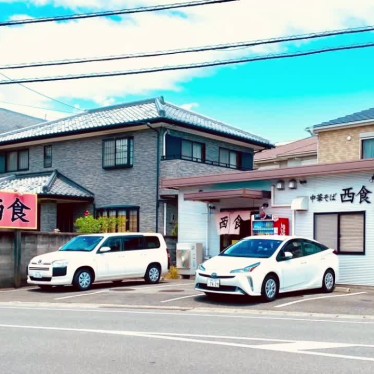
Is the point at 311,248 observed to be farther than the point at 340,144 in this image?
No

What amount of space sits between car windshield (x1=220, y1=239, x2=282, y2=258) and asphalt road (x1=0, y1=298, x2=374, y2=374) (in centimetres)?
218

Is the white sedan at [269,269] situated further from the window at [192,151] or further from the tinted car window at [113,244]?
the window at [192,151]

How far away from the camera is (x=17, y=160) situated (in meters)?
33.4

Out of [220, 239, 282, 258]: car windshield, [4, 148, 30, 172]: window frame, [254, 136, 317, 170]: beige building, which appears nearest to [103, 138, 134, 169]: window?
[4, 148, 30, 172]: window frame

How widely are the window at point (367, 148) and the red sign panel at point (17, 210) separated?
46.7 feet

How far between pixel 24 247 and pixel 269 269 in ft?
30.9

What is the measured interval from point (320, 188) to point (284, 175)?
4.09 ft

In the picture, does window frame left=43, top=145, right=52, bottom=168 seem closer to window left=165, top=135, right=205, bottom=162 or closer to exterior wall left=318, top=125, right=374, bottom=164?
window left=165, top=135, right=205, bottom=162

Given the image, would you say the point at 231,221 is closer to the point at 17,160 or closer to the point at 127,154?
the point at 127,154

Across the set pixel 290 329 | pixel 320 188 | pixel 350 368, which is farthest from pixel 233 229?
Answer: pixel 350 368

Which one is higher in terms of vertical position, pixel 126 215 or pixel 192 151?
pixel 192 151

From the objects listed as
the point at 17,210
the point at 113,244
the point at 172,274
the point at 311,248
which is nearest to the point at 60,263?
the point at 113,244

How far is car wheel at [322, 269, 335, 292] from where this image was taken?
57.3 feet

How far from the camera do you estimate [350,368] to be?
303 inches
